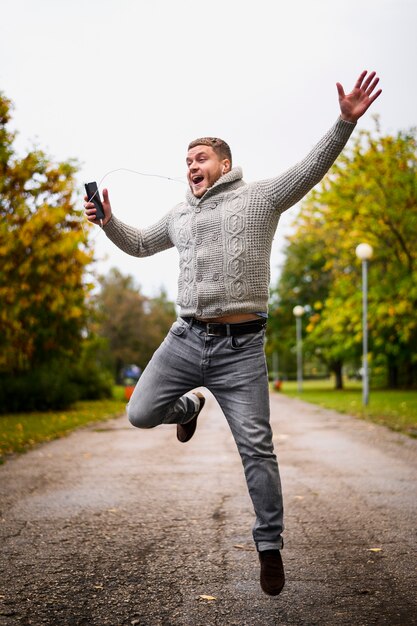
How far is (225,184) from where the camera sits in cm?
386

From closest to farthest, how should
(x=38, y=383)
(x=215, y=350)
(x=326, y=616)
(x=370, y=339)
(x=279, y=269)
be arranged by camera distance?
(x=326, y=616) < (x=215, y=350) < (x=38, y=383) < (x=370, y=339) < (x=279, y=269)

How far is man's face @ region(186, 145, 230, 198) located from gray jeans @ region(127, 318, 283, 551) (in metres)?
0.69

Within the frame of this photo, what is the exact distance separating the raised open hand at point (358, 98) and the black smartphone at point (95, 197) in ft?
4.47

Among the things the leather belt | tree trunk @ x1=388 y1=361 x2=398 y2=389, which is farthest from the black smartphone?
tree trunk @ x1=388 y1=361 x2=398 y2=389

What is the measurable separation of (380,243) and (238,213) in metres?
20.6

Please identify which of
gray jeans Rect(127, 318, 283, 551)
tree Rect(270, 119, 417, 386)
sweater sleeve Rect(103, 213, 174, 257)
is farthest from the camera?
tree Rect(270, 119, 417, 386)

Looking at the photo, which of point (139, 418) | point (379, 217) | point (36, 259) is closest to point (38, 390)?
point (36, 259)

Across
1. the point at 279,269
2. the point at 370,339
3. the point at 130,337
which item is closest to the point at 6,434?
the point at 370,339

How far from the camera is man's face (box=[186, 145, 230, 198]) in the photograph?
12.7ft

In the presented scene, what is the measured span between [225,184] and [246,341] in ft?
2.67

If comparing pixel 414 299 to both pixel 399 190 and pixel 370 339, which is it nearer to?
pixel 399 190

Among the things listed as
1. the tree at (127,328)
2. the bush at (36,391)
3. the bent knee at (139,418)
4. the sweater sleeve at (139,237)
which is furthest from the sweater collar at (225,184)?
the tree at (127,328)

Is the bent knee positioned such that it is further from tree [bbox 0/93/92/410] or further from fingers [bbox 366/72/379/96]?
tree [bbox 0/93/92/410]

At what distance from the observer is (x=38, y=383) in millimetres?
19859
